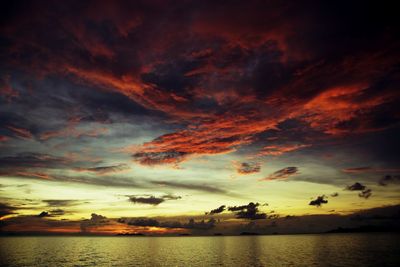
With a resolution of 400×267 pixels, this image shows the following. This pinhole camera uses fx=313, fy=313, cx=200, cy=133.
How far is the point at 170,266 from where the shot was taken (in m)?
92.4

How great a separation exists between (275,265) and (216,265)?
56.3 ft

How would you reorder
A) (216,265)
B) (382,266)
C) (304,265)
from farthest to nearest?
(216,265) → (304,265) → (382,266)

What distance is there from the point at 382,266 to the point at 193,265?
51.0m

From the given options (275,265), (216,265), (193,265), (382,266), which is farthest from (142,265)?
(382,266)

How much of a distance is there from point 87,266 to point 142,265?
16037 millimetres

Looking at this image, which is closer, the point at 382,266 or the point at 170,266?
the point at 382,266

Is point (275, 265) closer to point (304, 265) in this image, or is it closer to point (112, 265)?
point (304, 265)

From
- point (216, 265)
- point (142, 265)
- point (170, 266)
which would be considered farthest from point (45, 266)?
point (216, 265)

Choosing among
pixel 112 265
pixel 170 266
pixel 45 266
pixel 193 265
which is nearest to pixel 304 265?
pixel 193 265

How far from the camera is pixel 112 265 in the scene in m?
95.4

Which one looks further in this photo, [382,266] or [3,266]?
[3,266]

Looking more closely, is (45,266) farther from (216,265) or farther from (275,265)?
(275,265)

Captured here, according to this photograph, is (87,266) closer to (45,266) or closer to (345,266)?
(45,266)

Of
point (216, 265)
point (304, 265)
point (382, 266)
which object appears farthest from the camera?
point (216, 265)
